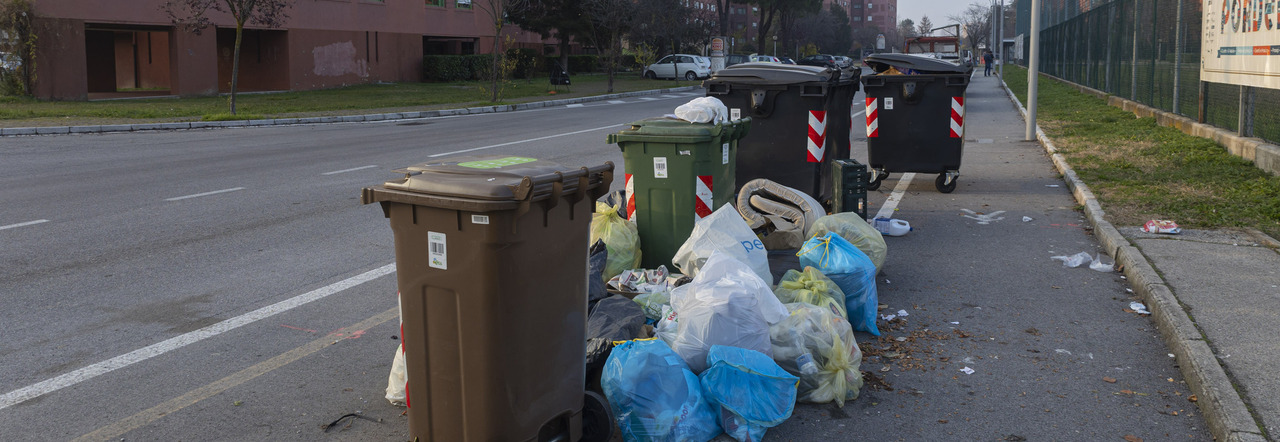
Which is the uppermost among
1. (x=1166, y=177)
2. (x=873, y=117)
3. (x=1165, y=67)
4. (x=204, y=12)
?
(x=204, y=12)

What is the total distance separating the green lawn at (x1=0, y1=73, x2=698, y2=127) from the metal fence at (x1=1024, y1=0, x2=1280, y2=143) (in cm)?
1540

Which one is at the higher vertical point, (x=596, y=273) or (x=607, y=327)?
(x=596, y=273)

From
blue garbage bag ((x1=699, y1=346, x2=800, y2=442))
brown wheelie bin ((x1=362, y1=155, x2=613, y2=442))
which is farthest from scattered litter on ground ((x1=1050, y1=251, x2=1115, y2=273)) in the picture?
brown wheelie bin ((x1=362, y1=155, x2=613, y2=442))

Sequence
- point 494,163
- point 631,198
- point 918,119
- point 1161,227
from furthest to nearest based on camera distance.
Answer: point 918,119 → point 1161,227 → point 631,198 → point 494,163

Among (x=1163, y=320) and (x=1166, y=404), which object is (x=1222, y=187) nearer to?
(x=1163, y=320)

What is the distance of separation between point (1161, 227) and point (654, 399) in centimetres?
528

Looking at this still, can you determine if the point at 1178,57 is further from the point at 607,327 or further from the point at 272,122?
the point at 272,122

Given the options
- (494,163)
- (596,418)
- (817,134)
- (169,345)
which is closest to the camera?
(494,163)

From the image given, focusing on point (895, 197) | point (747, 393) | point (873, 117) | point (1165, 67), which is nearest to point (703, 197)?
point (747, 393)

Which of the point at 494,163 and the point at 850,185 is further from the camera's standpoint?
the point at 850,185

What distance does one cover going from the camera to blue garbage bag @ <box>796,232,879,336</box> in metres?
5.37

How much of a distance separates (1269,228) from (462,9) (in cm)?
3697

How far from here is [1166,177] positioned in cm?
1005

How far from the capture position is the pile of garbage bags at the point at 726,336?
12.6ft
